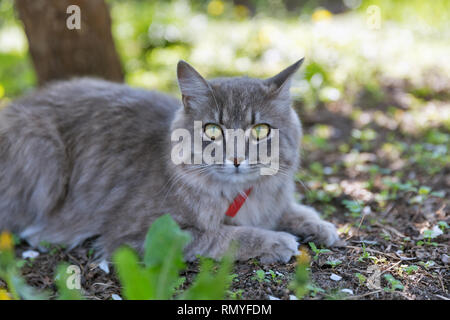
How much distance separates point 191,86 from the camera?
2.77 meters

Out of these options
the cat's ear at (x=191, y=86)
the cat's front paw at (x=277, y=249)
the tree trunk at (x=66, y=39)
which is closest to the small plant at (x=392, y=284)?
the cat's front paw at (x=277, y=249)

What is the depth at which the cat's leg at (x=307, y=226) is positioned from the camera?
2.98 m

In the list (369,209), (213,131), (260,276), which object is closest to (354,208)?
(369,209)

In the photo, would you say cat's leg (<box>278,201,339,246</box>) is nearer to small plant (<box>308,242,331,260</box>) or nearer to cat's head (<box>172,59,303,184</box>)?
small plant (<box>308,242,331,260</box>)

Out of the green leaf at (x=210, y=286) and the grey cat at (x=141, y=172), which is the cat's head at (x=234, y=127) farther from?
the green leaf at (x=210, y=286)

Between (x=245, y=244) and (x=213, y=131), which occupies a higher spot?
(x=213, y=131)

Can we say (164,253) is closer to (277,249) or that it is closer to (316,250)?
(277,249)

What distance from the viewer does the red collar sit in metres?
2.90

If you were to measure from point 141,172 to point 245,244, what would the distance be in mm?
889

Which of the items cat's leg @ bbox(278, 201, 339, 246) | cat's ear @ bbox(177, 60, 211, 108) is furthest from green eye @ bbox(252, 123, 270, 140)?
cat's leg @ bbox(278, 201, 339, 246)

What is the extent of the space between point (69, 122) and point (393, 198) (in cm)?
259

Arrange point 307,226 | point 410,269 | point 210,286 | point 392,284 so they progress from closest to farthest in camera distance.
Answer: point 210,286
point 392,284
point 410,269
point 307,226

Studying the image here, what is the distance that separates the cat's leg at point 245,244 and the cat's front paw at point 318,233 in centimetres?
20

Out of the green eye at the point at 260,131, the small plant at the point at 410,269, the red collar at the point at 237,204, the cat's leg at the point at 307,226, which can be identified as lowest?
the small plant at the point at 410,269
